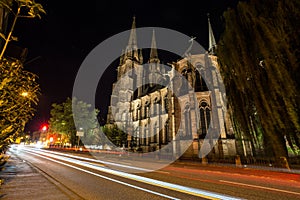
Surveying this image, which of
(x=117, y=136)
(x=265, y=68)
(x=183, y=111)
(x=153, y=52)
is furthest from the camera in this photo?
(x=153, y=52)

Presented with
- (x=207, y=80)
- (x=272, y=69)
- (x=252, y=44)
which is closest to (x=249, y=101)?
(x=272, y=69)

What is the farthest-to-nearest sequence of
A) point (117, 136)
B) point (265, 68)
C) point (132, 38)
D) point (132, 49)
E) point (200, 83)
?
point (132, 38)
point (132, 49)
point (117, 136)
point (200, 83)
point (265, 68)

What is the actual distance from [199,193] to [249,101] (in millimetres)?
7333

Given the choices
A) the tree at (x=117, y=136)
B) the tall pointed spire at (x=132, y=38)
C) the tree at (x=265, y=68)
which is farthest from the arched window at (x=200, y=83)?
the tall pointed spire at (x=132, y=38)

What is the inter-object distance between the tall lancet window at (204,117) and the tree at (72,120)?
1124 inches

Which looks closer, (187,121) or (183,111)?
(187,121)

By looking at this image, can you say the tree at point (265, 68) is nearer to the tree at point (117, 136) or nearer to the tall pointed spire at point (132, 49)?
the tree at point (117, 136)

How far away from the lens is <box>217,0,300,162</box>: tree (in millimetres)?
7418

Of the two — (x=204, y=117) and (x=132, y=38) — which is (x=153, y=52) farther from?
(x=204, y=117)

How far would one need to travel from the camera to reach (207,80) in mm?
25719

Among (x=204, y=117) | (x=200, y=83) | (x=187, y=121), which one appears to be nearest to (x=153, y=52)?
(x=200, y=83)

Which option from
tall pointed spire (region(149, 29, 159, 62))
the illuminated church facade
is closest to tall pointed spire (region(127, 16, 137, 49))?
tall pointed spire (region(149, 29, 159, 62))

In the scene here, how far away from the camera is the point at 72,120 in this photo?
130 ft

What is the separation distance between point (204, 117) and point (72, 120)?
3200 centimetres
